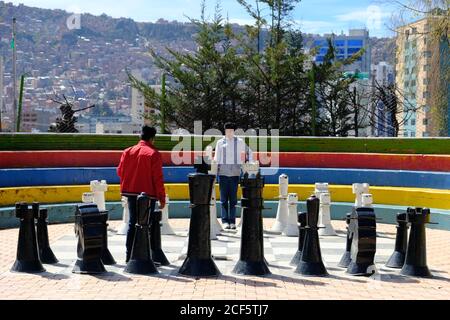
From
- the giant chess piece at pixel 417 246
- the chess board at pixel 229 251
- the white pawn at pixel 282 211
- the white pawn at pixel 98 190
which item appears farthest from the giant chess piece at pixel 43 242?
the white pawn at pixel 282 211

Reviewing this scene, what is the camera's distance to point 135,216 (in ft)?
29.3

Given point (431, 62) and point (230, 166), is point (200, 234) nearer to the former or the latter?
point (230, 166)

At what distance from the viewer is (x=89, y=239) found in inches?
327

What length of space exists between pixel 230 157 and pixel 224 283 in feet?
14.9

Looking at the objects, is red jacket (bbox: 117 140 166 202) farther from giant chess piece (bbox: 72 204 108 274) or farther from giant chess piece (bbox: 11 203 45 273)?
giant chess piece (bbox: 11 203 45 273)

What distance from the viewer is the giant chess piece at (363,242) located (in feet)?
28.1

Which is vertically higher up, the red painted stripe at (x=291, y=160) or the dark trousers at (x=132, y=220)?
the red painted stripe at (x=291, y=160)

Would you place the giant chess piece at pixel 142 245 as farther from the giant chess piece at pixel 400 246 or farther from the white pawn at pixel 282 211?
the white pawn at pixel 282 211

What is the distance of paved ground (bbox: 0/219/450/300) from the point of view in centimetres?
735

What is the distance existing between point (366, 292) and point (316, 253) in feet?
3.60

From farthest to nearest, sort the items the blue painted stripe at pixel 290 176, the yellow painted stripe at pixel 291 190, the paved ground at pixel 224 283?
1. the blue painted stripe at pixel 290 176
2. the yellow painted stripe at pixel 291 190
3. the paved ground at pixel 224 283

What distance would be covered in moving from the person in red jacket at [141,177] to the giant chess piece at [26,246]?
1116 millimetres

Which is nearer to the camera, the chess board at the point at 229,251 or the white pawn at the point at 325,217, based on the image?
the chess board at the point at 229,251

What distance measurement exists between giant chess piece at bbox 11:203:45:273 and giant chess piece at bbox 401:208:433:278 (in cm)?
434
